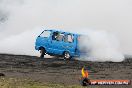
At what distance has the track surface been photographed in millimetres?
20375

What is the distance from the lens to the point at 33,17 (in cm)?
5616

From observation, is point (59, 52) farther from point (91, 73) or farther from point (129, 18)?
point (129, 18)

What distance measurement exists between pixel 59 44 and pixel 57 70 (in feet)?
24.7

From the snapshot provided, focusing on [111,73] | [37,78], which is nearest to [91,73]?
[111,73]

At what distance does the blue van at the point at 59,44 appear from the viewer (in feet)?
99.4

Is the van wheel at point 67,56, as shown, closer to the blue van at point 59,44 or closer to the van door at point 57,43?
the blue van at point 59,44

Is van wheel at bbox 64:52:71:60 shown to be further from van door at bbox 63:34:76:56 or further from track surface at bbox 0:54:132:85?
track surface at bbox 0:54:132:85

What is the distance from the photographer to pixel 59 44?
30906 mm

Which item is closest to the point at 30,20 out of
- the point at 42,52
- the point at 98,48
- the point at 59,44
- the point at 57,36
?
the point at 42,52

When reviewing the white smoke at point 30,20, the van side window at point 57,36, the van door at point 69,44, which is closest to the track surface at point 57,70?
the van door at point 69,44

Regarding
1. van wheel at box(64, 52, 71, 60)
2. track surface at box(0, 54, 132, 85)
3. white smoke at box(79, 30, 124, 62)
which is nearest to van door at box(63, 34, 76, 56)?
van wheel at box(64, 52, 71, 60)

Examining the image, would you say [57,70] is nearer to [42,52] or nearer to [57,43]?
[57,43]

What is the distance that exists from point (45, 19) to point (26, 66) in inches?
1256

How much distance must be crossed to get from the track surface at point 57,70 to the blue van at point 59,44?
2956 mm
